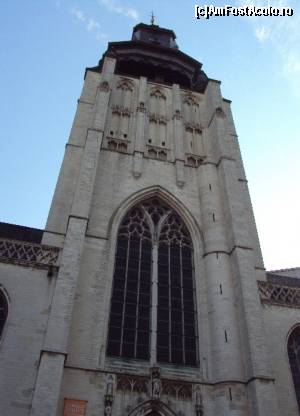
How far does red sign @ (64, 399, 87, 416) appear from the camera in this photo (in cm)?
1012

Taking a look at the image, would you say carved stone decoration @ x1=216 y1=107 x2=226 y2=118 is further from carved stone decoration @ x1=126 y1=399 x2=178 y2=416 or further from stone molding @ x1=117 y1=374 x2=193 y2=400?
carved stone decoration @ x1=126 y1=399 x2=178 y2=416

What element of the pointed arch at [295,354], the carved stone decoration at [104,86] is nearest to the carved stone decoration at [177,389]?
the pointed arch at [295,354]

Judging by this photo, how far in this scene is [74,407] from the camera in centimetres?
1023

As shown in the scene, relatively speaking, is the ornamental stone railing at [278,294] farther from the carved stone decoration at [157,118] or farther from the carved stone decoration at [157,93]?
the carved stone decoration at [157,93]

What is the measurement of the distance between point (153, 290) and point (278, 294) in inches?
163

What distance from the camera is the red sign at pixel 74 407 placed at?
33.2ft

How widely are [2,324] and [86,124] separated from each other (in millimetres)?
9809

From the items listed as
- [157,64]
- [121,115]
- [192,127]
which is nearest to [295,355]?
[192,127]

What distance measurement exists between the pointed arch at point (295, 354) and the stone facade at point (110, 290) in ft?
0.86

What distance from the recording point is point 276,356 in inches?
486

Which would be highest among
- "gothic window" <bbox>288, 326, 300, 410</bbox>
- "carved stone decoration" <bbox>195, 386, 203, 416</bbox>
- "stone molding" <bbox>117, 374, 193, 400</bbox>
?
"gothic window" <bbox>288, 326, 300, 410</bbox>

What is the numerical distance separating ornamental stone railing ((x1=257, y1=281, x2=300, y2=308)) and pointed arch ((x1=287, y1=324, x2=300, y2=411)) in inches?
32.7

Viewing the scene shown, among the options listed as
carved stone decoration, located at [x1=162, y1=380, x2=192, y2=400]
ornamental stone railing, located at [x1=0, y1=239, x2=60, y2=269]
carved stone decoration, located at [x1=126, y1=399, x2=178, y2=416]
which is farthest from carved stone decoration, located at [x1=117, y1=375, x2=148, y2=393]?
ornamental stone railing, located at [x1=0, y1=239, x2=60, y2=269]

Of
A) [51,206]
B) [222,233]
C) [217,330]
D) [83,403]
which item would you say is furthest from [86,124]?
[83,403]
